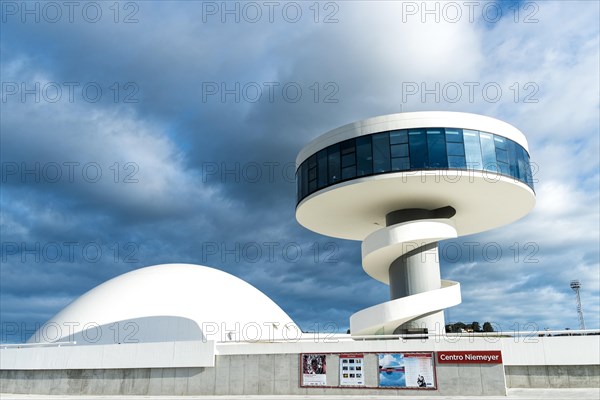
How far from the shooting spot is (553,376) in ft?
76.8

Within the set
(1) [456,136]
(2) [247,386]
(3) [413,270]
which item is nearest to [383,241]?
(3) [413,270]

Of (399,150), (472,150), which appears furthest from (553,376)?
(399,150)

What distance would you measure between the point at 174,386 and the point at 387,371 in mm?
10831

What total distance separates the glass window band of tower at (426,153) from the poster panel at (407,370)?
10.1 m

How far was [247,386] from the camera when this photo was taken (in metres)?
25.2

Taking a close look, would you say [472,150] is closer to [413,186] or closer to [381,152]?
[413,186]

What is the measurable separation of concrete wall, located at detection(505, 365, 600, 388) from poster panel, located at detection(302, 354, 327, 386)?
336 inches

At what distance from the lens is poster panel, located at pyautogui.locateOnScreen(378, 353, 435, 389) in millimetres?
23170

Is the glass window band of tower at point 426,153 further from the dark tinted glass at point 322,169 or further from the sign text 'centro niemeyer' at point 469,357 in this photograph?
the sign text 'centro niemeyer' at point 469,357

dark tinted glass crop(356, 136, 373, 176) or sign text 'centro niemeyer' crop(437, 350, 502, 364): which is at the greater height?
dark tinted glass crop(356, 136, 373, 176)

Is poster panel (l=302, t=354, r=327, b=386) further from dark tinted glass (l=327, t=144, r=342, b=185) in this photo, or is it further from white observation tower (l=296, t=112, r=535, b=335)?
dark tinted glass (l=327, t=144, r=342, b=185)

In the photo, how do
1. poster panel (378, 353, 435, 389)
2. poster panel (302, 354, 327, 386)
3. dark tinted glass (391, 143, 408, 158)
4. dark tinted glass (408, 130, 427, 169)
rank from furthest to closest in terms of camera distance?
dark tinted glass (391, 143, 408, 158) → dark tinted glass (408, 130, 427, 169) → poster panel (302, 354, 327, 386) → poster panel (378, 353, 435, 389)

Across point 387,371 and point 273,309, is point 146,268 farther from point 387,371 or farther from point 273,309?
point 387,371

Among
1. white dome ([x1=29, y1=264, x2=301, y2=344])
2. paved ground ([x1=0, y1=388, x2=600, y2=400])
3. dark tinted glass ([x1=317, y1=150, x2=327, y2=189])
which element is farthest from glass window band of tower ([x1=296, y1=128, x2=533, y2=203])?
white dome ([x1=29, y1=264, x2=301, y2=344])
